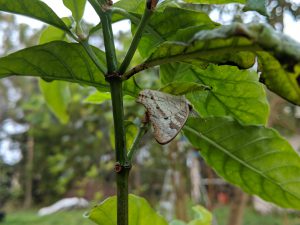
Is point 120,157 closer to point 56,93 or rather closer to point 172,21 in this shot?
Answer: point 172,21

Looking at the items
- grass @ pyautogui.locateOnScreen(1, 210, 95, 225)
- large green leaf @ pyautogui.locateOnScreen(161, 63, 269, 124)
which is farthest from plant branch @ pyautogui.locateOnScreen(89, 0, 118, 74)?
grass @ pyautogui.locateOnScreen(1, 210, 95, 225)

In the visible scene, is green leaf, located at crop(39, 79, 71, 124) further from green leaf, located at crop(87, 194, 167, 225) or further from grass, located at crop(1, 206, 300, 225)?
grass, located at crop(1, 206, 300, 225)

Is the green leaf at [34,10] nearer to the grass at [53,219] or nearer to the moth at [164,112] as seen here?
the moth at [164,112]

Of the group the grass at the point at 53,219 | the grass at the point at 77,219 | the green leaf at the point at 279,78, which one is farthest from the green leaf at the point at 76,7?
the grass at the point at 53,219

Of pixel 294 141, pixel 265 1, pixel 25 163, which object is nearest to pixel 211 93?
pixel 265 1

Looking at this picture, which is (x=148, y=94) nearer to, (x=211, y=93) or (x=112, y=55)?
(x=112, y=55)

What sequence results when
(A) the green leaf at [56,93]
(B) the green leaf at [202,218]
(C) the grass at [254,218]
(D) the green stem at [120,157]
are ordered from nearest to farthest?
(D) the green stem at [120,157]
(B) the green leaf at [202,218]
(A) the green leaf at [56,93]
(C) the grass at [254,218]
